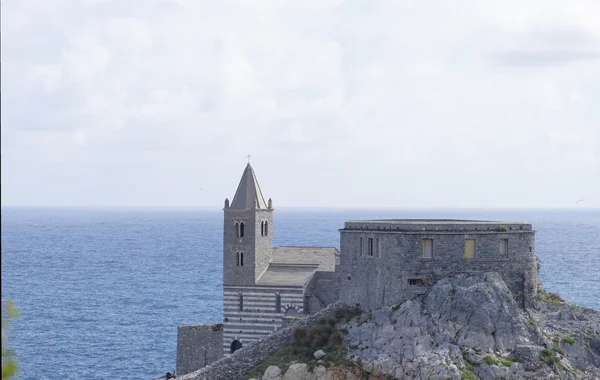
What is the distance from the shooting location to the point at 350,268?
194ft

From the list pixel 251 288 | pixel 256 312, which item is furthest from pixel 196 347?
pixel 251 288

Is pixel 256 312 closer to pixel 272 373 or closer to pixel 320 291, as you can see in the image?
pixel 320 291

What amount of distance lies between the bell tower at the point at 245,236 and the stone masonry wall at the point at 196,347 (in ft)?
13.2

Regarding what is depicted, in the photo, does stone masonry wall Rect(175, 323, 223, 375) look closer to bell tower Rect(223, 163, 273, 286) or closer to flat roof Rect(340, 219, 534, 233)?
bell tower Rect(223, 163, 273, 286)

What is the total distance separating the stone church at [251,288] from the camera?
6969cm

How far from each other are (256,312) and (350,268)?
13.4 meters

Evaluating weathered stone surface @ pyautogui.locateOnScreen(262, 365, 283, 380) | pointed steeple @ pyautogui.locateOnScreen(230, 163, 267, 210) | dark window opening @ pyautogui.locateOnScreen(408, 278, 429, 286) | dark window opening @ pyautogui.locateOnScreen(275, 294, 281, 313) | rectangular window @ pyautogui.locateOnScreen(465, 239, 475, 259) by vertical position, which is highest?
pointed steeple @ pyautogui.locateOnScreen(230, 163, 267, 210)

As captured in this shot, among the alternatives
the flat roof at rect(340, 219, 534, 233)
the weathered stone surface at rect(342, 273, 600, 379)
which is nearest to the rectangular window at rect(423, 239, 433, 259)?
the flat roof at rect(340, 219, 534, 233)

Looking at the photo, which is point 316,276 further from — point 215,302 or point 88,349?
point 215,302

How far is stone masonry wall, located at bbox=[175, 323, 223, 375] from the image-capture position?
68938mm

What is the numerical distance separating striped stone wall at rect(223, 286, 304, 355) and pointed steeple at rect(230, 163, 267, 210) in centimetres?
624

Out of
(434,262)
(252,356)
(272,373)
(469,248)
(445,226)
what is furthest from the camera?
(252,356)

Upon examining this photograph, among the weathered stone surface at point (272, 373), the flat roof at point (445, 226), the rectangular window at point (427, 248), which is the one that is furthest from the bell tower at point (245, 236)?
the rectangular window at point (427, 248)

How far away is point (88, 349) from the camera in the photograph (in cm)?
9038
